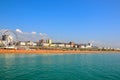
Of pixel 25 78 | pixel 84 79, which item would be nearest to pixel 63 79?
pixel 84 79

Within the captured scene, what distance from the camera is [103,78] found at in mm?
30656

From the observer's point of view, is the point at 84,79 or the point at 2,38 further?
the point at 2,38

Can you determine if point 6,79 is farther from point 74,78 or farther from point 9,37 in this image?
point 9,37

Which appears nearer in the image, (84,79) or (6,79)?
(6,79)

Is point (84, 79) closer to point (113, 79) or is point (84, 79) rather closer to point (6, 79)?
point (113, 79)

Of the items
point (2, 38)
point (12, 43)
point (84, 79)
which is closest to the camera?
point (84, 79)

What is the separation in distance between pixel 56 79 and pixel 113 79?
9.33 metres

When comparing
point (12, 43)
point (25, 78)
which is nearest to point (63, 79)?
point (25, 78)

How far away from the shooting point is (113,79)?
2978 centimetres

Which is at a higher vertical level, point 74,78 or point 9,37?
point 9,37

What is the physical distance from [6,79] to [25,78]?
2.97 metres

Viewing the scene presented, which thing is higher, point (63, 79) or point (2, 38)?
point (2, 38)

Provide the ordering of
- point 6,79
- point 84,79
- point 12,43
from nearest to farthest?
point 6,79
point 84,79
point 12,43

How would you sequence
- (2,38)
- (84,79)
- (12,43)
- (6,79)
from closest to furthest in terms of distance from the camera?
1. (6,79)
2. (84,79)
3. (12,43)
4. (2,38)
